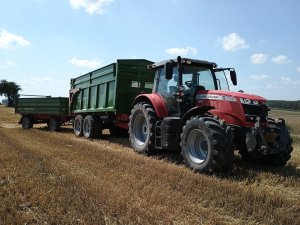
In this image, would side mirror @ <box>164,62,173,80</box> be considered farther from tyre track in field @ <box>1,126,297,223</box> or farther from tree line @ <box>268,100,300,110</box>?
tree line @ <box>268,100,300,110</box>

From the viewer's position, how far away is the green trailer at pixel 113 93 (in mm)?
12406

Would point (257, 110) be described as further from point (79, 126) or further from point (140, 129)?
point (79, 126)

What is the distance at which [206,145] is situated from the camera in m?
7.72

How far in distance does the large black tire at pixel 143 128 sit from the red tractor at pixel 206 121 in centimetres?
2

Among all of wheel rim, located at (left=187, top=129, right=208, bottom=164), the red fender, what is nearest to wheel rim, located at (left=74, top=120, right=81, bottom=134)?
the red fender

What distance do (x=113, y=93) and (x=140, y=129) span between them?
2591 millimetres

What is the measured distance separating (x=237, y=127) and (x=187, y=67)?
222 centimetres

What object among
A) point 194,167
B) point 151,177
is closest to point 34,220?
point 151,177

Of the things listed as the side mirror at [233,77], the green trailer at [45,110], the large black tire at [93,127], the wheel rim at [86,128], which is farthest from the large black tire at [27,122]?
the side mirror at [233,77]

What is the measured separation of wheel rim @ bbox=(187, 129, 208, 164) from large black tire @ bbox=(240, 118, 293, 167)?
31.6 inches

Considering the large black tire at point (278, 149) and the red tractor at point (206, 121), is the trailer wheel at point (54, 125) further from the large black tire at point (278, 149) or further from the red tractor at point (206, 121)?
the large black tire at point (278, 149)

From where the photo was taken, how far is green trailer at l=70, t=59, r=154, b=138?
12406 mm

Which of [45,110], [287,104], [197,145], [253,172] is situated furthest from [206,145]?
[287,104]

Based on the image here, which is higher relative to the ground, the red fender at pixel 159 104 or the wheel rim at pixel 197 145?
the red fender at pixel 159 104
